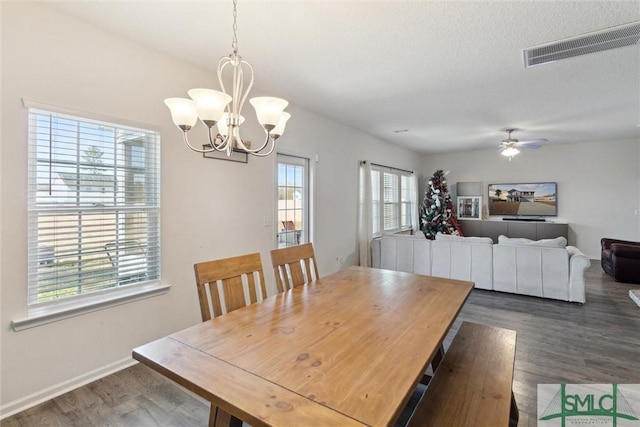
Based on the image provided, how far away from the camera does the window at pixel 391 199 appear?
20.3 feet

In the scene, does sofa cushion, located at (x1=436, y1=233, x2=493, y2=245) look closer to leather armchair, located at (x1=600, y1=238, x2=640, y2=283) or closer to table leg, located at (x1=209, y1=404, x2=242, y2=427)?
leather armchair, located at (x1=600, y1=238, x2=640, y2=283)

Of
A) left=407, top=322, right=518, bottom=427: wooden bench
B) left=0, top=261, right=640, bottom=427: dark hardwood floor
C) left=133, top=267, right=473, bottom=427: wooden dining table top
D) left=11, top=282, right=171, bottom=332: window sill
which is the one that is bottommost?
left=0, top=261, right=640, bottom=427: dark hardwood floor

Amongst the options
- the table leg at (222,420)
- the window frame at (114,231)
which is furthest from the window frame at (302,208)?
the table leg at (222,420)

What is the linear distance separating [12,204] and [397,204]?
21.0 feet

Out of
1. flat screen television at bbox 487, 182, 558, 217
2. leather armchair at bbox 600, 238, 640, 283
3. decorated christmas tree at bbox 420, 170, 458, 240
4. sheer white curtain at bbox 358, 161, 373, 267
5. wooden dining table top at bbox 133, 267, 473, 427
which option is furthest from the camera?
flat screen television at bbox 487, 182, 558, 217

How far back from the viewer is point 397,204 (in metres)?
7.10

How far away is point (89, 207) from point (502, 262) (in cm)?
485

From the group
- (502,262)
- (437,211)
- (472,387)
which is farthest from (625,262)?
(472,387)

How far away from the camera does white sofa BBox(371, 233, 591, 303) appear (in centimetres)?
396

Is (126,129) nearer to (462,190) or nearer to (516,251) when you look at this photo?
(516,251)

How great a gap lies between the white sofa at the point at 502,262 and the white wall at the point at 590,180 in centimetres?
329

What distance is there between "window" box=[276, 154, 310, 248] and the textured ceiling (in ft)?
2.66

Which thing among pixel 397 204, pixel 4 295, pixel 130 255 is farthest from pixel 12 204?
pixel 397 204

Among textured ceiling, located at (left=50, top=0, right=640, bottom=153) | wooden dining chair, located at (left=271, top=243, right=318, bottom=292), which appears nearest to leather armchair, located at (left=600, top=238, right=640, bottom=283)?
textured ceiling, located at (left=50, top=0, right=640, bottom=153)
